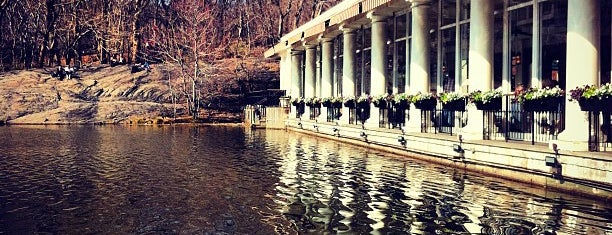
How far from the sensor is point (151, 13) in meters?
73.9

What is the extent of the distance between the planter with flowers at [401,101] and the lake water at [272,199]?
294 centimetres

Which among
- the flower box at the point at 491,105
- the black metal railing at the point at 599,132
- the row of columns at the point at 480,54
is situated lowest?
the black metal railing at the point at 599,132

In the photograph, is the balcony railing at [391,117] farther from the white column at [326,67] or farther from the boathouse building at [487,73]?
the white column at [326,67]

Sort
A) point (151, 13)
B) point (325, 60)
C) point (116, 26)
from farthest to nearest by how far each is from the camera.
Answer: point (151, 13) → point (116, 26) → point (325, 60)

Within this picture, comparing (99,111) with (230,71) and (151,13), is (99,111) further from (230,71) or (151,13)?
(151,13)

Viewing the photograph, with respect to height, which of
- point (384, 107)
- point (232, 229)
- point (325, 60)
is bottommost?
point (232, 229)

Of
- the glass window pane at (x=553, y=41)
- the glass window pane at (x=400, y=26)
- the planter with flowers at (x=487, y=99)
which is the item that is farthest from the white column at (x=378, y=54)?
the glass window pane at (x=553, y=41)

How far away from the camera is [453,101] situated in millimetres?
19359

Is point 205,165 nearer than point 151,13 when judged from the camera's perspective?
Yes

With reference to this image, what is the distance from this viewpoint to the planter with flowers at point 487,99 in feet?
56.1

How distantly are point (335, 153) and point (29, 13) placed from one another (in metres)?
56.1

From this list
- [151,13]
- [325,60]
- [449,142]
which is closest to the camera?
[449,142]

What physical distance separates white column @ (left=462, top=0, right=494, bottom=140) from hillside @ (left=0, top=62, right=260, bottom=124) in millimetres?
34352

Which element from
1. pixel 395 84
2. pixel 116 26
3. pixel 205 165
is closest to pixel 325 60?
pixel 395 84
